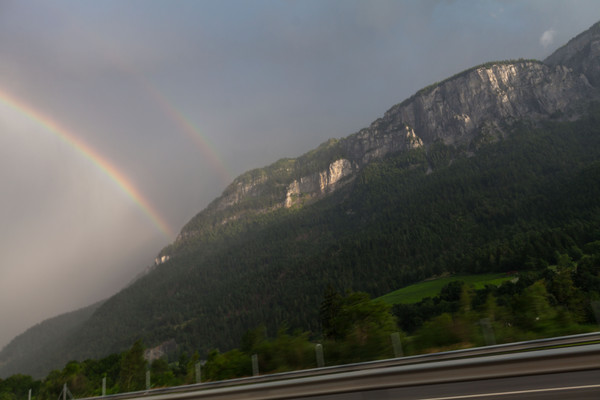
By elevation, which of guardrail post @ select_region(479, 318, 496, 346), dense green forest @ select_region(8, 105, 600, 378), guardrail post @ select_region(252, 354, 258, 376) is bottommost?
guardrail post @ select_region(252, 354, 258, 376)

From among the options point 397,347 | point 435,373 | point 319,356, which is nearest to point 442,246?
point 319,356

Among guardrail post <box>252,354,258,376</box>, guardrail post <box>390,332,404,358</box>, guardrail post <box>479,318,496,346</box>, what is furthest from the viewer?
guardrail post <box>252,354,258,376</box>

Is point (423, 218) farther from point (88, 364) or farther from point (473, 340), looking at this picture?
point (473, 340)

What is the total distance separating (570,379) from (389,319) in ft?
53.5

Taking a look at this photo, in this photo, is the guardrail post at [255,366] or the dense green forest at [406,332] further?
the guardrail post at [255,366]

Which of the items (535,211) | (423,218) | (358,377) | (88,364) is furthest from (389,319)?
(423,218)

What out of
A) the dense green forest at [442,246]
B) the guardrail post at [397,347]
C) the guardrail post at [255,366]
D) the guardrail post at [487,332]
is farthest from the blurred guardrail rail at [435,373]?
the dense green forest at [442,246]

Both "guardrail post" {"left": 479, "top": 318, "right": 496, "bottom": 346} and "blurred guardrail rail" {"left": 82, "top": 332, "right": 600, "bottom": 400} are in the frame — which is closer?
"blurred guardrail rail" {"left": 82, "top": 332, "right": 600, "bottom": 400}

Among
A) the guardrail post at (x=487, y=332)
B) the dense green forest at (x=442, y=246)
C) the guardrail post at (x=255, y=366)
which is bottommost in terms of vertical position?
the guardrail post at (x=255, y=366)

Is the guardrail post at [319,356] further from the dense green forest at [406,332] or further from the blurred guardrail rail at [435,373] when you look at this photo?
the blurred guardrail rail at [435,373]

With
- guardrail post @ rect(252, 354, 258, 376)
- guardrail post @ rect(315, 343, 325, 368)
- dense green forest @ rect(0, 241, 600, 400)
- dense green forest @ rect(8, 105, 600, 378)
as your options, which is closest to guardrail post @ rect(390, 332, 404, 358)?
dense green forest @ rect(0, 241, 600, 400)

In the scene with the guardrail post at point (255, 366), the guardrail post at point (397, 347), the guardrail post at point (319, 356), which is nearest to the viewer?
the guardrail post at point (397, 347)

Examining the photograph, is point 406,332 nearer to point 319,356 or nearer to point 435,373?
point 319,356

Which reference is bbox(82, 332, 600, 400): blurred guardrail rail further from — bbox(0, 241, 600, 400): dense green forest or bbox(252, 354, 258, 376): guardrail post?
bbox(252, 354, 258, 376): guardrail post
